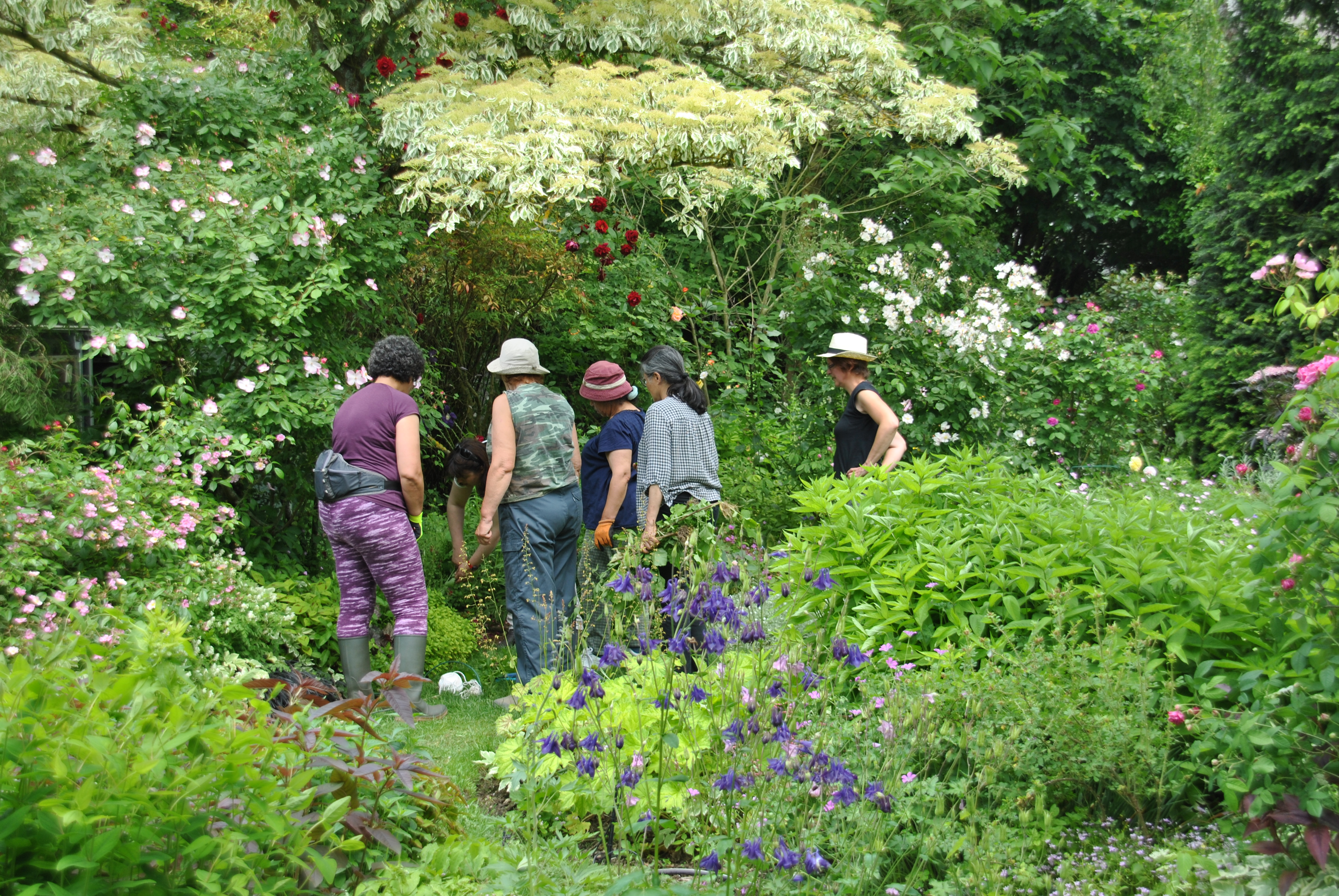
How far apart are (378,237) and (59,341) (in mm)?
1811

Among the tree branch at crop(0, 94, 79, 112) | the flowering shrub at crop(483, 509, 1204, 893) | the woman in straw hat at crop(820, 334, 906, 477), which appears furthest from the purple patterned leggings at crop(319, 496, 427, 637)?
the tree branch at crop(0, 94, 79, 112)

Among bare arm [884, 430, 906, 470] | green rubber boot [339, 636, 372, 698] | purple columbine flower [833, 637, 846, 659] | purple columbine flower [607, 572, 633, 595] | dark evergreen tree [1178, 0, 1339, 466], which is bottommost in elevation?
green rubber boot [339, 636, 372, 698]

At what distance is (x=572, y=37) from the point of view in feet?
Answer: 23.9

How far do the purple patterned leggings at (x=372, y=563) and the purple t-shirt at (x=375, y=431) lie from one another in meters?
0.08

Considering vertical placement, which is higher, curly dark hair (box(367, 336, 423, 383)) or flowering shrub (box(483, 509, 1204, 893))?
curly dark hair (box(367, 336, 423, 383))

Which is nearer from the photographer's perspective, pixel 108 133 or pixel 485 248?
pixel 108 133

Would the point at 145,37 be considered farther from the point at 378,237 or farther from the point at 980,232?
the point at 980,232

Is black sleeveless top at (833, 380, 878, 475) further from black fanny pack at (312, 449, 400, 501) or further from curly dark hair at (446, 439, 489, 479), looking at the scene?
black fanny pack at (312, 449, 400, 501)

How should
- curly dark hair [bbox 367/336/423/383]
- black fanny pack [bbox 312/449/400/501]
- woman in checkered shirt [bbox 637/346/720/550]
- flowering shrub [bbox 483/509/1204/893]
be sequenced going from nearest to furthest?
flowering shrub [bbox 483/509/1204/893]
black fanny pack [bbox 312/449/400/501]
curly dark hair [bbox 367/336/423/383]
woman in checkered shirt [bbox 637/346/720/550]

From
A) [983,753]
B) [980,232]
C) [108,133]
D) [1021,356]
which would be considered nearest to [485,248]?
[108,133]

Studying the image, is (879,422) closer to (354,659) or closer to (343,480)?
(343,480)

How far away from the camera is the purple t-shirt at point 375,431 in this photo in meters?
4.33

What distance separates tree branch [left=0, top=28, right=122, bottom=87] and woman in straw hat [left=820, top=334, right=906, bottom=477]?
18.1 ft

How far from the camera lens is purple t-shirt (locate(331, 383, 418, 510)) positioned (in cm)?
433
